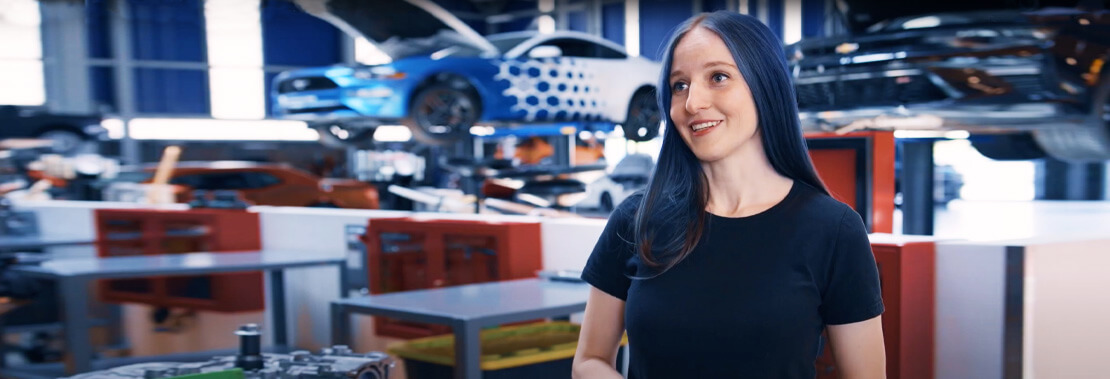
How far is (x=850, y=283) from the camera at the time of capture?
1062mm

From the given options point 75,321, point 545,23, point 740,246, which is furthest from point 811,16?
point 740,246

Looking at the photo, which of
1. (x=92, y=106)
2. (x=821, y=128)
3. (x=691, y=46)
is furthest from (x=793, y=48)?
(x=92, y=106)

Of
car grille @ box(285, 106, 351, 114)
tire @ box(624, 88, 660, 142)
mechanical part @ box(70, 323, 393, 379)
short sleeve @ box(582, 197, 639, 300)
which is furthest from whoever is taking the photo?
tire @ box(624, 88, 660, 142)

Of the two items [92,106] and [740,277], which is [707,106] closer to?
[740,277]

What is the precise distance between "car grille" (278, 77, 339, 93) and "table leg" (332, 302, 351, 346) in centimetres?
383

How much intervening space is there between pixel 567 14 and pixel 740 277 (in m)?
14.0

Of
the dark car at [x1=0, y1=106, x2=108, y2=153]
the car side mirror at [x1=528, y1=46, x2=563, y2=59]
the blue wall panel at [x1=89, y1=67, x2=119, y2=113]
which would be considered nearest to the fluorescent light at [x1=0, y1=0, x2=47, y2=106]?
the blue wall panel at [x1=89, y1=67, x2=119, y2=113]

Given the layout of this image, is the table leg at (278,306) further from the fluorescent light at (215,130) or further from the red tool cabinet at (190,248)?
the fluorescent light at (215,130)

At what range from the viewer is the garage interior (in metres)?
2.23

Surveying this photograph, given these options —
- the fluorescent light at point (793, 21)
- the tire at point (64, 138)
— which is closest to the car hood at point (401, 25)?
the tire at point (64, 138)

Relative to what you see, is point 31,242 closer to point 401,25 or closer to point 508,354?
point 401,25

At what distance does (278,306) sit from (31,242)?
1.27 m

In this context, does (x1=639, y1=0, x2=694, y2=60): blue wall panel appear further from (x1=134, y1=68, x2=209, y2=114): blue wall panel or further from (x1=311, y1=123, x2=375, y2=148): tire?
(x1=134, y1=68, x2=209, y2=114): blue wall panel

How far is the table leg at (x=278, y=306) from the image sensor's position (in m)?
4.62
